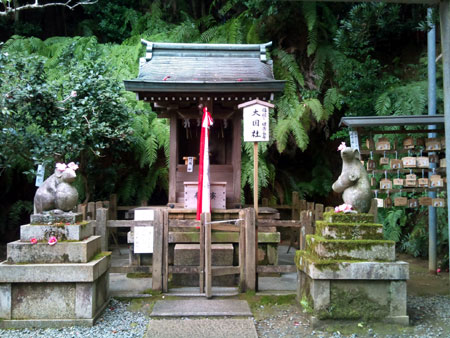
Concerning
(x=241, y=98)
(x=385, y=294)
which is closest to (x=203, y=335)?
(x=385, y=294)

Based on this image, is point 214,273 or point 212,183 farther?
point 212,183

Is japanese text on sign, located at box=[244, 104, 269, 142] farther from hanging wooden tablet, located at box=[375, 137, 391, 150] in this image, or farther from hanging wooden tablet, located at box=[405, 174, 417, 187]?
hanging wooden tablet, located at box=[405, 174, 417, 187]

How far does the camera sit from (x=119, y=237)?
10227 mm

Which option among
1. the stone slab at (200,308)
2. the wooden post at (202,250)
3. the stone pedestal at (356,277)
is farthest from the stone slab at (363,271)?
the wooden post at (202,250)

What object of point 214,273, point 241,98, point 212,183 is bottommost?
point 214,273

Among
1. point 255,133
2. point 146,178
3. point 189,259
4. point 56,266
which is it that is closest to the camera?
point 56,266

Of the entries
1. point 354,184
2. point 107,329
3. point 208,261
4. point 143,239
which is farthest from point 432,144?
point 107,329

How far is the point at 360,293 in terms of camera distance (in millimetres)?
4066

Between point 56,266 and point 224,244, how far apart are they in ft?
9.03

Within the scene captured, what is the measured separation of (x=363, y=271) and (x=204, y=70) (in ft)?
15.9

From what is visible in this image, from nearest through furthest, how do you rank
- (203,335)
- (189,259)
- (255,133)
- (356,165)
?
1. (203,335)
2. (356,165)
3. (255,133)
4. (189,259)

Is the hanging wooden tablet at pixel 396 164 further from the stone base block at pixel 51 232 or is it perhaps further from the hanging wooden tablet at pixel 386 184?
the stone base block at pixel 51 232

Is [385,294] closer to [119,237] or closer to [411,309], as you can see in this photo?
[411,309]

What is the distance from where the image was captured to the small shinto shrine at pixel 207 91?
6324mm
